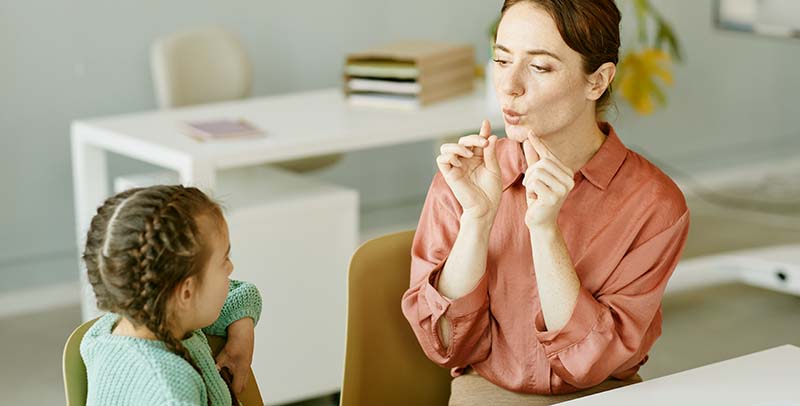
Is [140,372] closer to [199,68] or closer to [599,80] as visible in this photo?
[599,80]

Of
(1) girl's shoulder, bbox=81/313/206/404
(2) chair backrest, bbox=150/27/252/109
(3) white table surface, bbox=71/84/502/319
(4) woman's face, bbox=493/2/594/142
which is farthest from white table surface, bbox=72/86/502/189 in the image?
(1) girl's shoulder, bbox=81/313/206/404

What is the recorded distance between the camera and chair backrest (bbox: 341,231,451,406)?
1917 millimetres

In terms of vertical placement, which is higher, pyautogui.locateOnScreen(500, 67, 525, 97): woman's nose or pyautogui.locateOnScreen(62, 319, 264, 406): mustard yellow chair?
pyautogui.locateOnScreen(500, 67, 525, 97): woman's nose

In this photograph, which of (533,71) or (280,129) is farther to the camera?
(280,129)

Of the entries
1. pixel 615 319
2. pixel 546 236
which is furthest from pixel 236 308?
pixel 615 319

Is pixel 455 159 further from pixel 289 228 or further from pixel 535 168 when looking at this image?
pixel 289 228

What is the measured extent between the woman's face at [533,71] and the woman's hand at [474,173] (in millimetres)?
57

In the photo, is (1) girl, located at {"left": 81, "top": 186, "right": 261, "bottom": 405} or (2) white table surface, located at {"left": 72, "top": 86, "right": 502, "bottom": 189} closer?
(1) girl, located at {"left": 81, "top": 186, "right": 261, "bottom": 405}

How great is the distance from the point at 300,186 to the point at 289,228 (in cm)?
17

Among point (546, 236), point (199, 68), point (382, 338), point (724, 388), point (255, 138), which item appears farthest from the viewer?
point (199, 68)

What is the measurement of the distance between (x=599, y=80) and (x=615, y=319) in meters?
0.36

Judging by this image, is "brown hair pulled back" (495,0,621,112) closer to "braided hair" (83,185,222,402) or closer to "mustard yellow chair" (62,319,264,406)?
"braided hair" (83,185,222,402)

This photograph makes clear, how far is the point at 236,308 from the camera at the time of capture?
5.58 feet

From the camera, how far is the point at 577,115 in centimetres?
182
